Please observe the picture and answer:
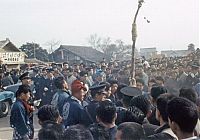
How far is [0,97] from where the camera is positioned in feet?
29.9

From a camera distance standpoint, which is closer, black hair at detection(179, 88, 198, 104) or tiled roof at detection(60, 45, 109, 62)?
black hair at detection(179, 88, 198, 104)

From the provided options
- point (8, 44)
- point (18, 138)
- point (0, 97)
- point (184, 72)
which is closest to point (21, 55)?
point (8, 44)

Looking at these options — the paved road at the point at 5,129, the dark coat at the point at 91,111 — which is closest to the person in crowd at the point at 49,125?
the dark coat at the point at 91,111

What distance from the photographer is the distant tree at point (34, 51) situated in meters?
24.5

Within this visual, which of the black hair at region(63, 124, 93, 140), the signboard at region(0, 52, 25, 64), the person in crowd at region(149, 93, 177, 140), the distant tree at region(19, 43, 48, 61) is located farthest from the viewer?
the distant tree at region(19, 43, 48, 61)

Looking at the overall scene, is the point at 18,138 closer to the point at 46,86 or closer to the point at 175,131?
the point at 175,131

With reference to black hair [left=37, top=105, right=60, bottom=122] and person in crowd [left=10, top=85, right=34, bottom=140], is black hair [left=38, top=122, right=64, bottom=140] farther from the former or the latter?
person in crowd [left=10, top=85, right=34, bottom=140]

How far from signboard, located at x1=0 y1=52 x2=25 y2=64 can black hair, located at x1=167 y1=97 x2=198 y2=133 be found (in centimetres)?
1488

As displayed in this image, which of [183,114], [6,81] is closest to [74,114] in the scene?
[183,114]

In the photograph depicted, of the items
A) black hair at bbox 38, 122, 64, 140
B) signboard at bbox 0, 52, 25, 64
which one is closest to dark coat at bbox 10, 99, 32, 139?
black hair at bbox 38, 122, 64, 140

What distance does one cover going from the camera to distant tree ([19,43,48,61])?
80.3ft

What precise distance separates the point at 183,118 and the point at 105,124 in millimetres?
965

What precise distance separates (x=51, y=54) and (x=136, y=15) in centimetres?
1816

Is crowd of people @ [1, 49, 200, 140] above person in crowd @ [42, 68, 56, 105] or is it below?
above
